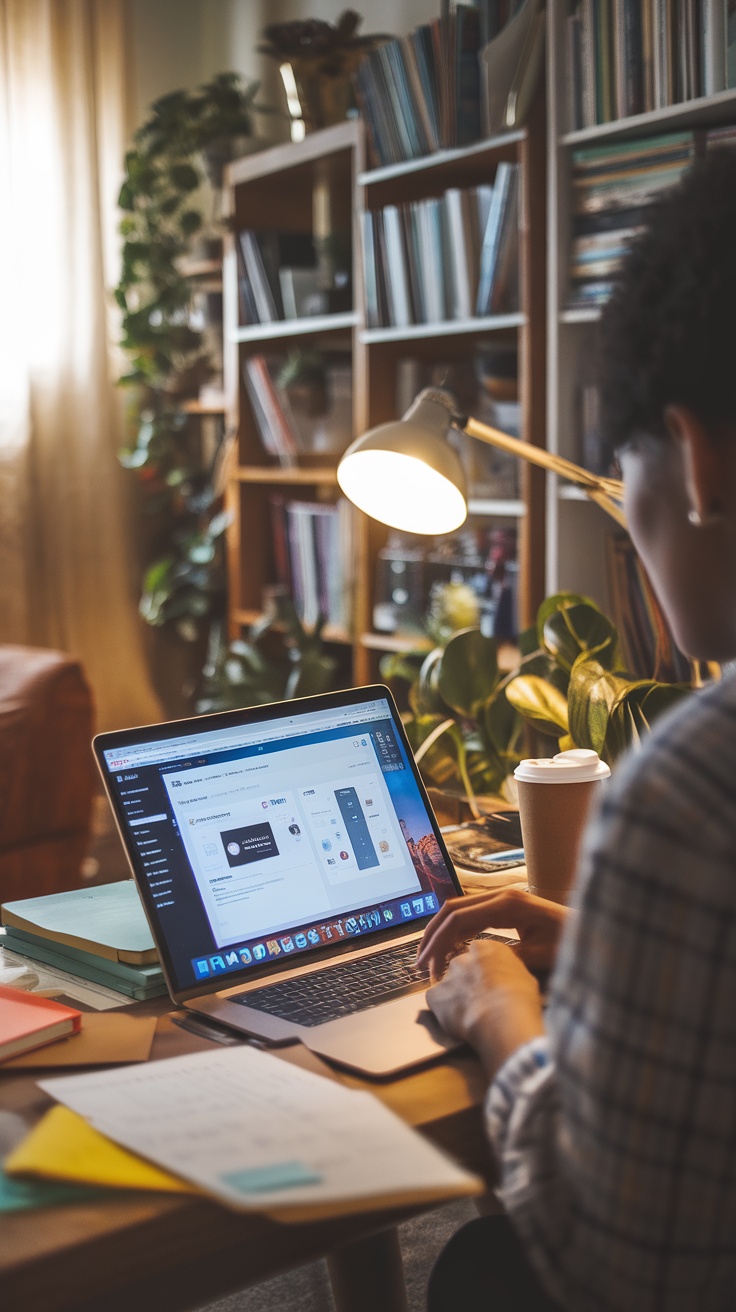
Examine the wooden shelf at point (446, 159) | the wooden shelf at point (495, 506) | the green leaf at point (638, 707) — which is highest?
the wooden shelf at point (446, 159)

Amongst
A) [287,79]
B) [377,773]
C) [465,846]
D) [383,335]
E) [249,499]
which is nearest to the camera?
[377,773]

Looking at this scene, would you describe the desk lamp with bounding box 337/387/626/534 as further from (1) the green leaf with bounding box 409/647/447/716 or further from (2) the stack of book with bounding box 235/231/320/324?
(2) the stack of book with bounding box 235/231/320/324

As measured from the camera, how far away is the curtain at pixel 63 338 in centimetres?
361

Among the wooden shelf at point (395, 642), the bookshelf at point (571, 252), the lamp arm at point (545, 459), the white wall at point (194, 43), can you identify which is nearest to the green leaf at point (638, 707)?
the lamp arm at point (545, 459)

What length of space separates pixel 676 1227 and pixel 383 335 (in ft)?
7.96

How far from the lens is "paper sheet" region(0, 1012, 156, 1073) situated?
895 millimetres

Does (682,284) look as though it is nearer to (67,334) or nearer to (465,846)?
(465,846)

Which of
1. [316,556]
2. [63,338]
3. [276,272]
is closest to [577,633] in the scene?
[316,556]

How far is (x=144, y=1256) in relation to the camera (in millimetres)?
681

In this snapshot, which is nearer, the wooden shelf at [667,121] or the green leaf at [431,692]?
the green leaf at [431,692]

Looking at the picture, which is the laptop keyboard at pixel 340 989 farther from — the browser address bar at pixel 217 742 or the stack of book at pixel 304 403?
the stack of book at pixel 304 403

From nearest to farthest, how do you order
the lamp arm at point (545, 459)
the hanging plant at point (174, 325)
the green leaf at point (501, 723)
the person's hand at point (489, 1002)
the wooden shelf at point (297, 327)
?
the person's hand at point (489, 1002) → the lamp arm at point (545, 459) → the green leaf at point (501, 723) → the wooden shelf at point (297, 327) → the hanging plant at point (174, 325)

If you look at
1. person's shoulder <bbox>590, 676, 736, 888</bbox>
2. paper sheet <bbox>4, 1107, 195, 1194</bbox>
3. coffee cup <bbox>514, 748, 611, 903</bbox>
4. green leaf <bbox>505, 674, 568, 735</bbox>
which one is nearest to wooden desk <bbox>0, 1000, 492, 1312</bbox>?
paper sheet <bbox>4, 1107, 195, 1194</bbox>

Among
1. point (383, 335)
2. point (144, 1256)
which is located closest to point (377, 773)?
point (144, 1256)
